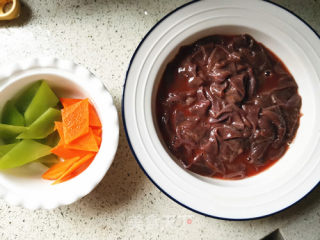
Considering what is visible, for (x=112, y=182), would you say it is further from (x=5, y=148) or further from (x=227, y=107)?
(x=227, y=107)

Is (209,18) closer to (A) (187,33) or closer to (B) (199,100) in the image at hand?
(A) (187,33)

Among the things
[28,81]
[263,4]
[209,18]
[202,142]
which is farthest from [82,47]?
[263,4]

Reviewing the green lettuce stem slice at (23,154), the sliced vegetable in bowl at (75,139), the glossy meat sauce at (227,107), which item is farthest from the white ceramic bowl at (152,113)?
the green lettuce stem slice at (23,154)

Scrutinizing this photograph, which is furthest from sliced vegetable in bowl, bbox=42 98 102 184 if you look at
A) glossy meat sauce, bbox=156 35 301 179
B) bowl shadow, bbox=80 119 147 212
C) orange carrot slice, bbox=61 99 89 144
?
glossy meat sauce, bbox=156 35 301 179

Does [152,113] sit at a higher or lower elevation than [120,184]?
higher

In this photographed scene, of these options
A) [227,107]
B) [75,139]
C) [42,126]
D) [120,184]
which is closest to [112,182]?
[120,184]

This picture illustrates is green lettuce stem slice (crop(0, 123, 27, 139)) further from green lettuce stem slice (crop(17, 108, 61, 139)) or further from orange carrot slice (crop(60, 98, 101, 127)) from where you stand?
orange carrot slice (crop(60, 98, 101, 127))

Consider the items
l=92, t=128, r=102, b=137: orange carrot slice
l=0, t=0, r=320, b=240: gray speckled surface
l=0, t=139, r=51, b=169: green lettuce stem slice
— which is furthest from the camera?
l=0, t=0, r=320, b=240: gray speckled surface
